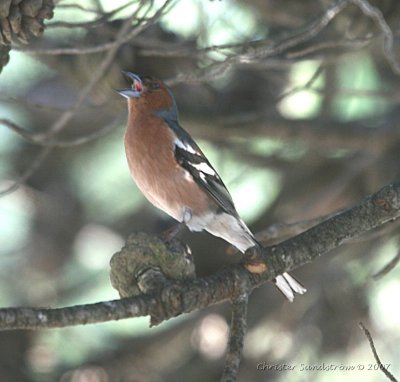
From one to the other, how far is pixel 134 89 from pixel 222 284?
10.9 feet

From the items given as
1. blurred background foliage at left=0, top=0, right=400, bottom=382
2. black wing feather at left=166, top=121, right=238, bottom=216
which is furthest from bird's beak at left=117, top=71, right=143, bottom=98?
black wing feather at left=166, top=121, right=238, bottom=216

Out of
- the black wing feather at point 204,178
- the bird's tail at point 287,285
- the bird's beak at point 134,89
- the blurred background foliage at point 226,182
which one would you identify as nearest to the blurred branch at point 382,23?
the blurred background foliage at point 226,182

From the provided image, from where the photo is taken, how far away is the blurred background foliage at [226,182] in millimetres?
6555

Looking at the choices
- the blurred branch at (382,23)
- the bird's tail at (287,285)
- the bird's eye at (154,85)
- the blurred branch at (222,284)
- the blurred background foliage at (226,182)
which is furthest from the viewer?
the bird's eye at (154,85)

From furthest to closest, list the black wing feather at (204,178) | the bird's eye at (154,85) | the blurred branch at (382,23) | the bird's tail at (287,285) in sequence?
the bird's eye at (154,85) → the black wing feather at (204,178) → the bird's tail at (287,285) → the blurred branch at (382,23)

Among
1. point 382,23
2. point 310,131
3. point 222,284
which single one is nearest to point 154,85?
point 310,131

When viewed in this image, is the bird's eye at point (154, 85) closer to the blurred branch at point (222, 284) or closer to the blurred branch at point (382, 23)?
the blurred branch at point (382, 23)

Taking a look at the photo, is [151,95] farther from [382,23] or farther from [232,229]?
[382,23]

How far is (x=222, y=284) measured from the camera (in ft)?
11.6

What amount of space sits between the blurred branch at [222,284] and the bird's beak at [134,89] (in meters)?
2.83

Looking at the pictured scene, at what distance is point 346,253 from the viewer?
705cm

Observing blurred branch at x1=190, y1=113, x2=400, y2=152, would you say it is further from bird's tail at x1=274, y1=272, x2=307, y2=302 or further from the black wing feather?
bird's tail at x1=274, y1=272, x2=307, y2=302

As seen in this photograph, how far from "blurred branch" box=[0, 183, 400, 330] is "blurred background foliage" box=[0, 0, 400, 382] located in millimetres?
2275

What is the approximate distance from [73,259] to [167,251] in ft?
14.5
